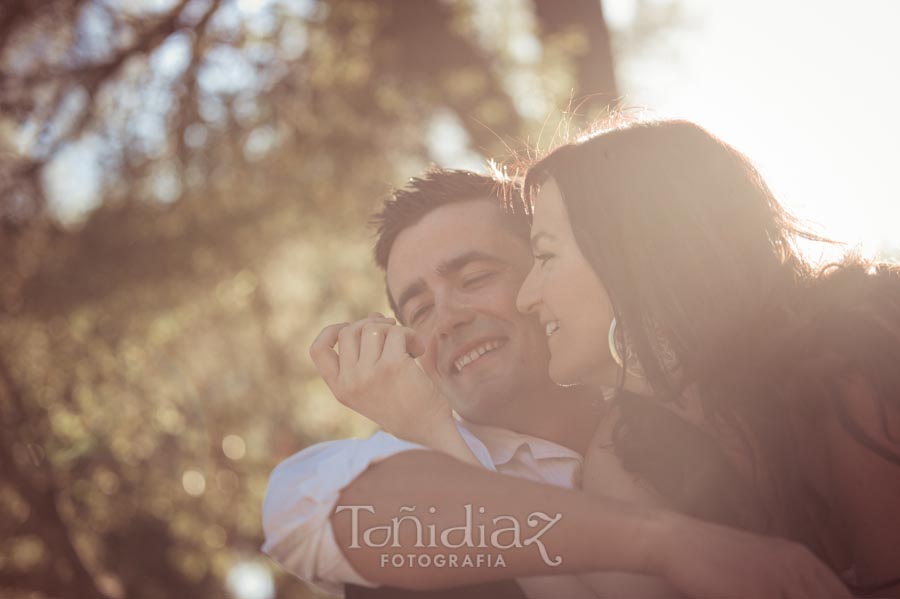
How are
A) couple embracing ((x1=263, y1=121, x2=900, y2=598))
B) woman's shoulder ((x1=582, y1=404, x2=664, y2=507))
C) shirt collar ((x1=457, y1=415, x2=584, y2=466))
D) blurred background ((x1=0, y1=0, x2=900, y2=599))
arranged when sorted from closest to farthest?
couple embracing ((x1=263, y1=121, x2=900, y2=598)), woman's shoulder ((x1=582, y1=404, x2=664, y2=507)), shirt collar ((x1=457, y1=415, x2=584, y2=466)), blurred background ((x1=0, y1=0, x2=900, y2=599))

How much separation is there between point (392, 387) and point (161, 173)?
424 centimetres

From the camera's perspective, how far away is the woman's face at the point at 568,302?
194 cm

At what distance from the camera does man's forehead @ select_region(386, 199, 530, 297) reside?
245 cm

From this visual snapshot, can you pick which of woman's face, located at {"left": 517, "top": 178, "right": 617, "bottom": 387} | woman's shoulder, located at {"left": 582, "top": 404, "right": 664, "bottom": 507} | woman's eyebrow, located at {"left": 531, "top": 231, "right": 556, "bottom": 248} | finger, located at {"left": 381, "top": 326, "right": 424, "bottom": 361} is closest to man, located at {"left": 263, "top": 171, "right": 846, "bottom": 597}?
finger, located at {"left": 381, "top": 326, "right": 424, "bottom": 361}

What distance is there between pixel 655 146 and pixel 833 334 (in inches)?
22.5

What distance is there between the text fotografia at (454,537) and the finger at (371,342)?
12.4 inches

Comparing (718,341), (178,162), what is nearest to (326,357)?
(718,341)

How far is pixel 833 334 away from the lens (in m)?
1.67

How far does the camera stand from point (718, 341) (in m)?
1.78

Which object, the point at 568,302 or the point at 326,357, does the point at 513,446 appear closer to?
the point at 568,302

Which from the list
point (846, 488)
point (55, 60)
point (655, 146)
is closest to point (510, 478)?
point (846, 488)

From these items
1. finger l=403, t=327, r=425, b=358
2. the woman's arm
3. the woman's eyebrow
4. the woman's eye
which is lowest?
the woman's arm

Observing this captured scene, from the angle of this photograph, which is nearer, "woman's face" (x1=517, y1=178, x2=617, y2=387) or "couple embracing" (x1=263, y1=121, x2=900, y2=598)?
"couple embracing" (x1=263, y1=121, x2=900, y2=598)

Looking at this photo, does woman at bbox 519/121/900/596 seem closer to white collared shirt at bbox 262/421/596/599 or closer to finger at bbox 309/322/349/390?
white collared shirt at bbox 262/421/596/599
